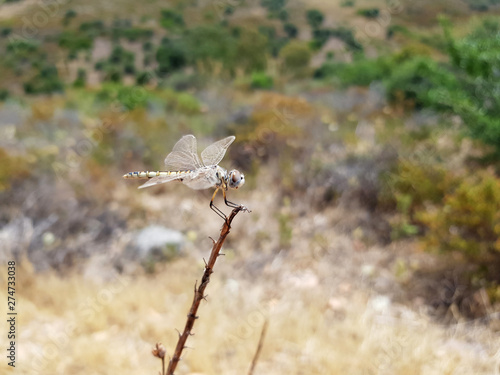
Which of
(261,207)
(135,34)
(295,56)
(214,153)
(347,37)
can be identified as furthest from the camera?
(295,56)

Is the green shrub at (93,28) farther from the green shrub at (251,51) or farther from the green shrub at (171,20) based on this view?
the green shrub at (251,51)

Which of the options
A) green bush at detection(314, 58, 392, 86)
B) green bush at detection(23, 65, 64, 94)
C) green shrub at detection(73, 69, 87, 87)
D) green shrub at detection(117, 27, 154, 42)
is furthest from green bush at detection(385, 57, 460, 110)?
green bush at detection(23, 65, 64, 94)

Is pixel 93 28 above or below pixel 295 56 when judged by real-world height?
above

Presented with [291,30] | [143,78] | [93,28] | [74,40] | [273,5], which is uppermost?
[273,5]

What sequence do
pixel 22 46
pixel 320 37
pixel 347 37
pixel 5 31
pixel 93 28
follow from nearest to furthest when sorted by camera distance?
1. pixel 5 31
2. pixel 22 46
3. pixel 93 28
4. pixel 320 37
5. pixel 347 37

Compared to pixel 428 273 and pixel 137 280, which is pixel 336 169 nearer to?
pixel 428 273

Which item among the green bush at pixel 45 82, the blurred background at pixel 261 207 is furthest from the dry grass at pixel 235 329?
the green bush at pixel 45 82

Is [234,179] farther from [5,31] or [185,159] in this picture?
[5,31]

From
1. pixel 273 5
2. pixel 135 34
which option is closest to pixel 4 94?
pixel 135 34
